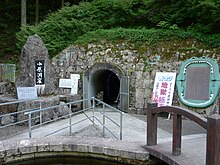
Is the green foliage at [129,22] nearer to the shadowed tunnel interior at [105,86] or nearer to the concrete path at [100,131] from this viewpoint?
the shadowed tunnel interior at [105,86]

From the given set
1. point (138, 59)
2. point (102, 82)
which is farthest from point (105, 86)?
point (138, 59)

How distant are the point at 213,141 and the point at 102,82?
910cm

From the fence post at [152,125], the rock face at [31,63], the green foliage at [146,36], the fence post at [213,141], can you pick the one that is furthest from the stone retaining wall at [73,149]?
the green foliage at [146,36]

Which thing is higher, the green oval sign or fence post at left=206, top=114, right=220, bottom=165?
the green oval sign

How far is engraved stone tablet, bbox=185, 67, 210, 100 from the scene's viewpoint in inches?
339

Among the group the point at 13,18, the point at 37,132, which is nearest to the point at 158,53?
the point at 37,132

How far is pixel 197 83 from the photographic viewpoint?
28.6 ft

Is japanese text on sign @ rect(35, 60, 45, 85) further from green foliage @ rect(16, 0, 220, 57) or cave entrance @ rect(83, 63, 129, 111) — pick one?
green foliage @ rect(16, 0, 220, 57)

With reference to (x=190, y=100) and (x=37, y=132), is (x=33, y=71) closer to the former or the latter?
(x=37, y=132)

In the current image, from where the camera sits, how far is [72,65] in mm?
10664

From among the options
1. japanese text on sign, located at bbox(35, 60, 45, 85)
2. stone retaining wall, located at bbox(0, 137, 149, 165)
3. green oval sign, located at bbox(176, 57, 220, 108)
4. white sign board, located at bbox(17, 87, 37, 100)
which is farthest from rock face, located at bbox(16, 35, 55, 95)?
green oval sign, located at bbox(176, 57, 220, 108)

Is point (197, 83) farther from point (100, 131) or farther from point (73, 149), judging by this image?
point (73, 149)

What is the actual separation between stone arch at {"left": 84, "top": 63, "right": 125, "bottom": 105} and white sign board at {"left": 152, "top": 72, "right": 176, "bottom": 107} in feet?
4.41

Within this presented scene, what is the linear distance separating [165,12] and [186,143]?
6849mm
